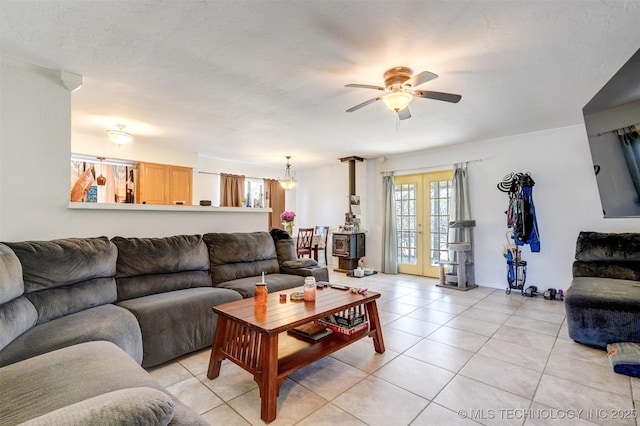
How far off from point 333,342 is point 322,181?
18.8ft

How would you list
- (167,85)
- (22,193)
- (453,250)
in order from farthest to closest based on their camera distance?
(453,250)
(167,85)
(22,193)

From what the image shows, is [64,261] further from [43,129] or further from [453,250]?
[453,250]

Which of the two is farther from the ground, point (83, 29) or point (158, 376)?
point (83, 29)

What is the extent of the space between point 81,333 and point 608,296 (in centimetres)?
417

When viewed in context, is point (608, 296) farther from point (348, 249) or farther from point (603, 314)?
point (348, 249)

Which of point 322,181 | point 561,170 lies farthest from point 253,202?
point 561,170

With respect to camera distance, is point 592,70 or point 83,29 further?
point 592,70

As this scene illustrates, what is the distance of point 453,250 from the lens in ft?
16.4

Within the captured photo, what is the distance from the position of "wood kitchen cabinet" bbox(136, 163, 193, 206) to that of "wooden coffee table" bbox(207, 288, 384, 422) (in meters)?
3.91

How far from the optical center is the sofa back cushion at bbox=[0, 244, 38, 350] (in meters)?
1.62

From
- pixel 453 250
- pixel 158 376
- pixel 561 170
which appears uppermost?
pixel 561 170

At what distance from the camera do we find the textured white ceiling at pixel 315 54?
6.15 ft

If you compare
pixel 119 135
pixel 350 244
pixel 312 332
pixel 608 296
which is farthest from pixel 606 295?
pixel 119 135

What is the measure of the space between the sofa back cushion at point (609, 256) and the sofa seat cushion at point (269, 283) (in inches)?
138
